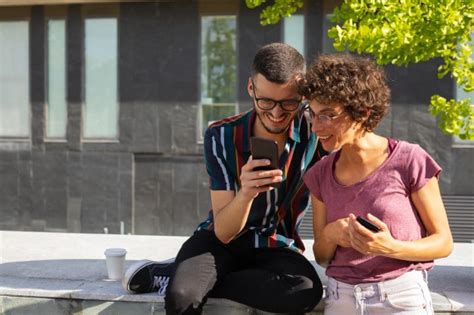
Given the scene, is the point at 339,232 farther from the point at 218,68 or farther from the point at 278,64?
the point at 218,68

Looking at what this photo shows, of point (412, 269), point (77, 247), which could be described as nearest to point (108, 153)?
point (77, 247)

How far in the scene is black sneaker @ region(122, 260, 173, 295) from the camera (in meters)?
3.49

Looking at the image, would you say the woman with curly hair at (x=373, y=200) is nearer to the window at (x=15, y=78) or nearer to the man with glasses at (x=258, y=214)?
the man with glasses at (x=258, y=214)

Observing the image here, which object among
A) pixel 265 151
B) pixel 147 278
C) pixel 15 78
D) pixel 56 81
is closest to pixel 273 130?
pixel 265 151

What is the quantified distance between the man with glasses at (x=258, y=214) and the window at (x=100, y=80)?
8.21 m

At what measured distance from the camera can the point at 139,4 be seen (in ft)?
35.8

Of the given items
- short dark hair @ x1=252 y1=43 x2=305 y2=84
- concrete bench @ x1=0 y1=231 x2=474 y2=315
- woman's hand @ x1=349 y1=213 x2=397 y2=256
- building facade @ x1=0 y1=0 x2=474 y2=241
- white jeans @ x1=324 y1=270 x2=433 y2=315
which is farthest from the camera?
building facade @ x1=0 y1=0 x2=474 y2=241

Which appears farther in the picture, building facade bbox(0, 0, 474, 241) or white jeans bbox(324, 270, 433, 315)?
building facade bbox(0, 0, 474, 241)

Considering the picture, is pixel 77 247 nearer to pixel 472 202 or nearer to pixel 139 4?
pixel 139 4

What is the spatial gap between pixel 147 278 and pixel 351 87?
1.68m

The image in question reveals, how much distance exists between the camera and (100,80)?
448 inches

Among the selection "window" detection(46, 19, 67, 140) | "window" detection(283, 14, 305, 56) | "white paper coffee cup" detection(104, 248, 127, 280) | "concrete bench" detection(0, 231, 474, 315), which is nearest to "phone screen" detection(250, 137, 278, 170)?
"concrete bench" detection(0, 231, 474, 315)

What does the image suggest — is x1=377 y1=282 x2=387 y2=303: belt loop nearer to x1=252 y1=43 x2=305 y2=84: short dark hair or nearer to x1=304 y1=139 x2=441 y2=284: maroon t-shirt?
x1=304 y1=139 x2=441 y2=284: maroon t-shirt

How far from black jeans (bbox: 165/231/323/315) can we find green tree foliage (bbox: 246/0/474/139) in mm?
1707
